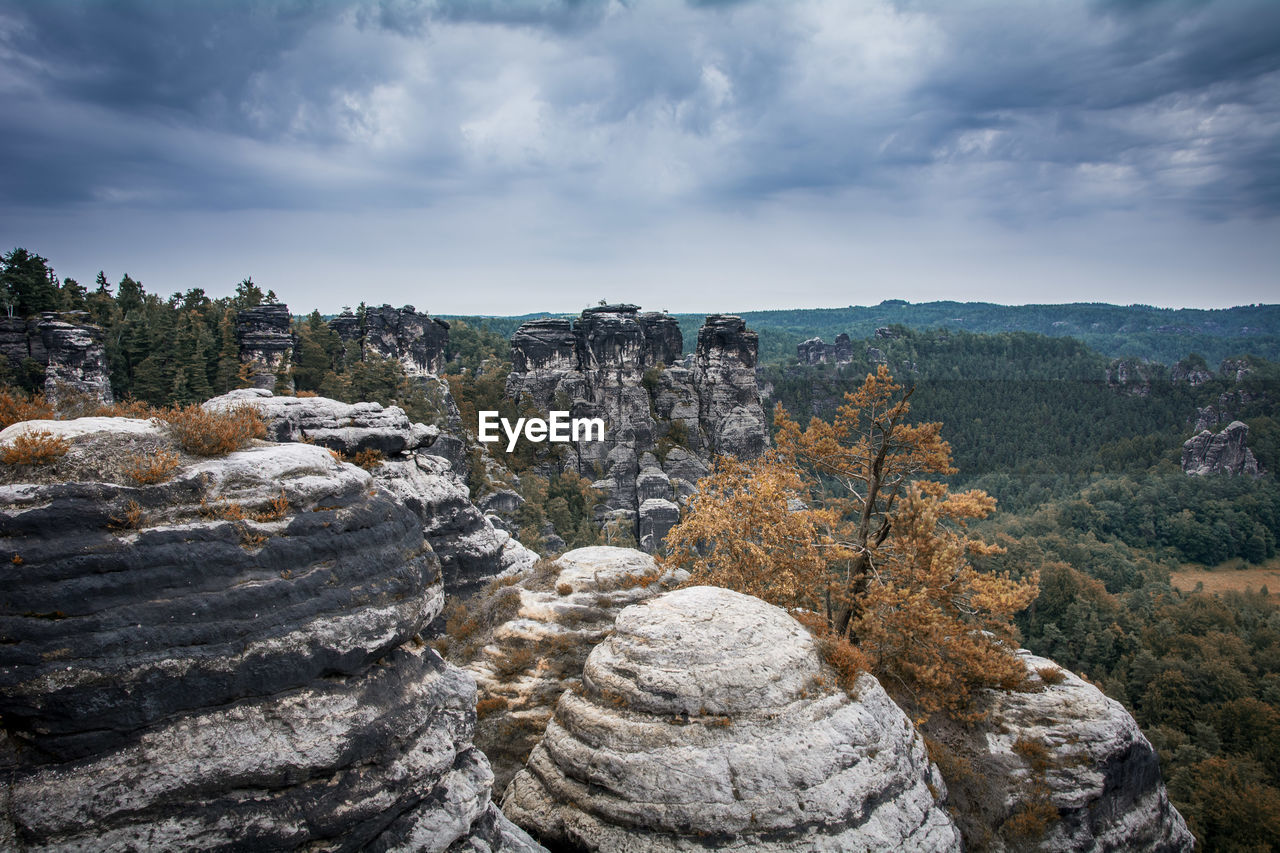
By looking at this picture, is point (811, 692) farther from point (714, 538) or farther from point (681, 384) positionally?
point (681, 384)

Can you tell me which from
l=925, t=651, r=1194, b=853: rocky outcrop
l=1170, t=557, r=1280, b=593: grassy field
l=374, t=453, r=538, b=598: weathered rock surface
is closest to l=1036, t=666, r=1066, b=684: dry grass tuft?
l=925, t=651, r=1194, b=853: rocky outcrop

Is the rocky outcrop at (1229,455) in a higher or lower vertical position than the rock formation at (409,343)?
lower

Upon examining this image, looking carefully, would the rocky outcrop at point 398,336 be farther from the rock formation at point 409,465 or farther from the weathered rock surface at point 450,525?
the rock formation at point 409,465

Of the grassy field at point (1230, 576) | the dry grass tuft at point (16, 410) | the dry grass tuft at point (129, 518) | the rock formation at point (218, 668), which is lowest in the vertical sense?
the grassy field at point (1230, 576)

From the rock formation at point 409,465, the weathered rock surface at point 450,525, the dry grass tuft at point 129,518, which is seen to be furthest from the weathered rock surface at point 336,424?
the dry grass tuft at point 129,518

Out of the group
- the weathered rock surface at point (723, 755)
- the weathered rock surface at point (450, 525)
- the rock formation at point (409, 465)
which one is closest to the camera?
the weathered rock surface at point (723, 755)

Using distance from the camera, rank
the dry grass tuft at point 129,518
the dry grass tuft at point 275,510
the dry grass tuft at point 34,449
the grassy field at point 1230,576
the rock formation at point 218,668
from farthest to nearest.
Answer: the grassy field at point 1230,576 → the dry grass tuft at point 275,510 → the dry grass tuft at point 129,518 → the dry grass tuft at point 34,449 → the rock formation at point 218,668

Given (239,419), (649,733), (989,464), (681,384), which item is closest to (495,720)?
(649,733)
